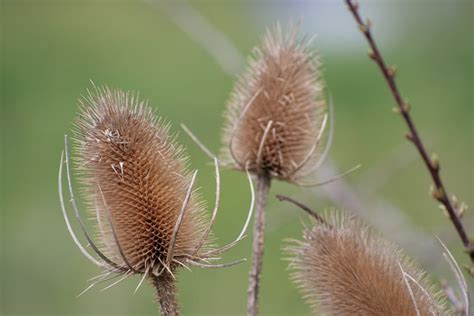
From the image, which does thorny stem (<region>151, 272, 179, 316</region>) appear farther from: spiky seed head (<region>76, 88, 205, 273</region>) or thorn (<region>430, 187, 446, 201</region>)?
thorn (<region>430, 187, 446, 201</region>)

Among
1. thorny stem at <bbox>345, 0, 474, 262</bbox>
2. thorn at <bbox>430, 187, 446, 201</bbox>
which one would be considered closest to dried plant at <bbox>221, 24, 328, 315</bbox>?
thorny stem at <bbox>345, 0, 474, 262</bbox>

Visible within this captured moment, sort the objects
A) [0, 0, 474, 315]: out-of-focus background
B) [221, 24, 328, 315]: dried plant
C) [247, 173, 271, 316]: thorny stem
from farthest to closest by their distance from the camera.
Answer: [0, 0, 474, 315]: out-of-focus background, [221, 24, 328, 315]: dried plant, [247, 173, 271, 316]: thorny stem

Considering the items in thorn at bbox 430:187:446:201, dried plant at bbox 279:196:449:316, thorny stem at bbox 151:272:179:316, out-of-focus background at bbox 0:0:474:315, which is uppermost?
out-of-focus background at bbox 0:0:474:315

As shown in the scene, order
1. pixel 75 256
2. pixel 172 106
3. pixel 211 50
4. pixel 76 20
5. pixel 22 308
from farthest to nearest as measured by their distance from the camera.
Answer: pixel 76 20 → pixel 172 106 → pixel 75 256 → pixel 22 308 → pixel 211 50

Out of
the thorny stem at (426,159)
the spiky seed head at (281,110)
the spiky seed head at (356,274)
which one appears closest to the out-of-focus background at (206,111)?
the spiky seed head at (281,110)

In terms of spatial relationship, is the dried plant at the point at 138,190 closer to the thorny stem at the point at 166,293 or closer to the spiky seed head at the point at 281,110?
the thorny stem at the point at 166,293

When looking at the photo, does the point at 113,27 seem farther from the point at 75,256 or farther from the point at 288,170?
the point at 288,170

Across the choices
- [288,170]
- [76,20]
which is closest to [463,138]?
[288,170]
